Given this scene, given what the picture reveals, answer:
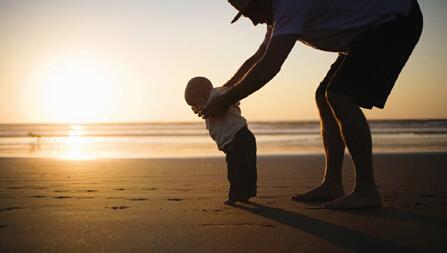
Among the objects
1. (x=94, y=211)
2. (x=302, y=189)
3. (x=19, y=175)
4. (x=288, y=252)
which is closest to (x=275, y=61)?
(x=288, y=252)

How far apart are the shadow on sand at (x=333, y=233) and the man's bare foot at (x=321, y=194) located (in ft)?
1.59

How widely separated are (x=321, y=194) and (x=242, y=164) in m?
0.65

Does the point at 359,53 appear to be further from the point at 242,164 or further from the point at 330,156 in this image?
the point at 242,164

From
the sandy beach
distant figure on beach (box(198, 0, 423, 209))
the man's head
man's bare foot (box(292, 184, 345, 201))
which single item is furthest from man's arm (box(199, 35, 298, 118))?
man's bare foot (box(292, 184, 345, 201))

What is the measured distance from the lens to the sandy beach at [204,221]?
194 centimetres

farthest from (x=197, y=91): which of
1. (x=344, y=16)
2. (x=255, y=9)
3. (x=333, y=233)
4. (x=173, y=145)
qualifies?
(x=173, y=145)

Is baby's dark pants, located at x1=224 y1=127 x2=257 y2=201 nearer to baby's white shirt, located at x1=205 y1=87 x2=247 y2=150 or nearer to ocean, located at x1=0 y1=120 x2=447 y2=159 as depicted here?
baby's white shirt, located at x1=205 y1=87 x2=247 y2=150

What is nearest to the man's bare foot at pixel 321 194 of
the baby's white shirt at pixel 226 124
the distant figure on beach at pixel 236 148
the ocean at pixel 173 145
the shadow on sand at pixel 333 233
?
the distant figure on beach at pixel 236 148

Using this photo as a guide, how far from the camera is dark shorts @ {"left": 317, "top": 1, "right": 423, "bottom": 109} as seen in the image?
9.06 feet

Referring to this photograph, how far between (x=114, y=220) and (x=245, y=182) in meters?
1.02

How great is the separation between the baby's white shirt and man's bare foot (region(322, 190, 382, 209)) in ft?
2.75

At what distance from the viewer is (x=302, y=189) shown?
4.03 meters

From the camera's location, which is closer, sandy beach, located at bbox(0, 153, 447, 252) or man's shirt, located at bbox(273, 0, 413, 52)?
sandy beach, located at bbox(0, 153, 447, 252)

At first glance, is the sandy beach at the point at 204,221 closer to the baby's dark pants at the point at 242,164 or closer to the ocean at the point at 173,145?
the baby's dark pants at the point at 242,164
